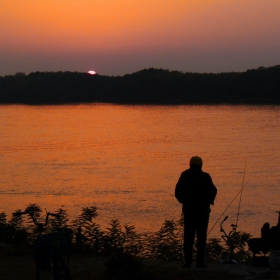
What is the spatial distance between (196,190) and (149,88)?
13128 centimetres

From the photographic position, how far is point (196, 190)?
7785 millimetres

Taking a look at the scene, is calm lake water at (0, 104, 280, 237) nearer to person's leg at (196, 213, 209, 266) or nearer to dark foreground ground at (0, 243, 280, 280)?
dark foreground ground at (0, 243, 280, 280)

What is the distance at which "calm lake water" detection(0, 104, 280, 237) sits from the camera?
2212cm

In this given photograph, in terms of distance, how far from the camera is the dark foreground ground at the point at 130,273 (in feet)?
25.2

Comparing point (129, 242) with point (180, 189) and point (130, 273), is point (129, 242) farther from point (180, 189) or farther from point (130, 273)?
point (180, 189)

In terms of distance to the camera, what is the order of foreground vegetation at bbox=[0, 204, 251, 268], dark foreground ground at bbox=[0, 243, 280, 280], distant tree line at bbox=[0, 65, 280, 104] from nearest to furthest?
dark foreground ground at bbox=[0, 243, 280, 280] → foreground vegetation at bbox=[0, 204, 251, 268] → distant tree line at bbox=[0, 65, 280, 104]

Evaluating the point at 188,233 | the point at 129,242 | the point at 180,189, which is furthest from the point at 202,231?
the point at 129,242

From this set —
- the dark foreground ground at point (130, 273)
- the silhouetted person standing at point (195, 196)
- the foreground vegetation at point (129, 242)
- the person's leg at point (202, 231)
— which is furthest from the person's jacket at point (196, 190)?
the foreground vegetation at point (129, 242)

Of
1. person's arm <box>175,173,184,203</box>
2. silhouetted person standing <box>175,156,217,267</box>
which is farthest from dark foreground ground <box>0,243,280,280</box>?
person's arm <box>175,173,184,203</box>

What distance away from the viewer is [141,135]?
6625 cm

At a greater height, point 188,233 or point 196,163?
point 196,163

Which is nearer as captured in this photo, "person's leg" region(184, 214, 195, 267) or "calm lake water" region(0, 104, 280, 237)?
"person's leg" region(184, 214, 195, 267)

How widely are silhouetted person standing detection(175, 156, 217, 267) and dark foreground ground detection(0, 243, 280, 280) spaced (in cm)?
40

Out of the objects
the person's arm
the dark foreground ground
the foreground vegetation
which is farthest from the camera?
the foreground vegetation
